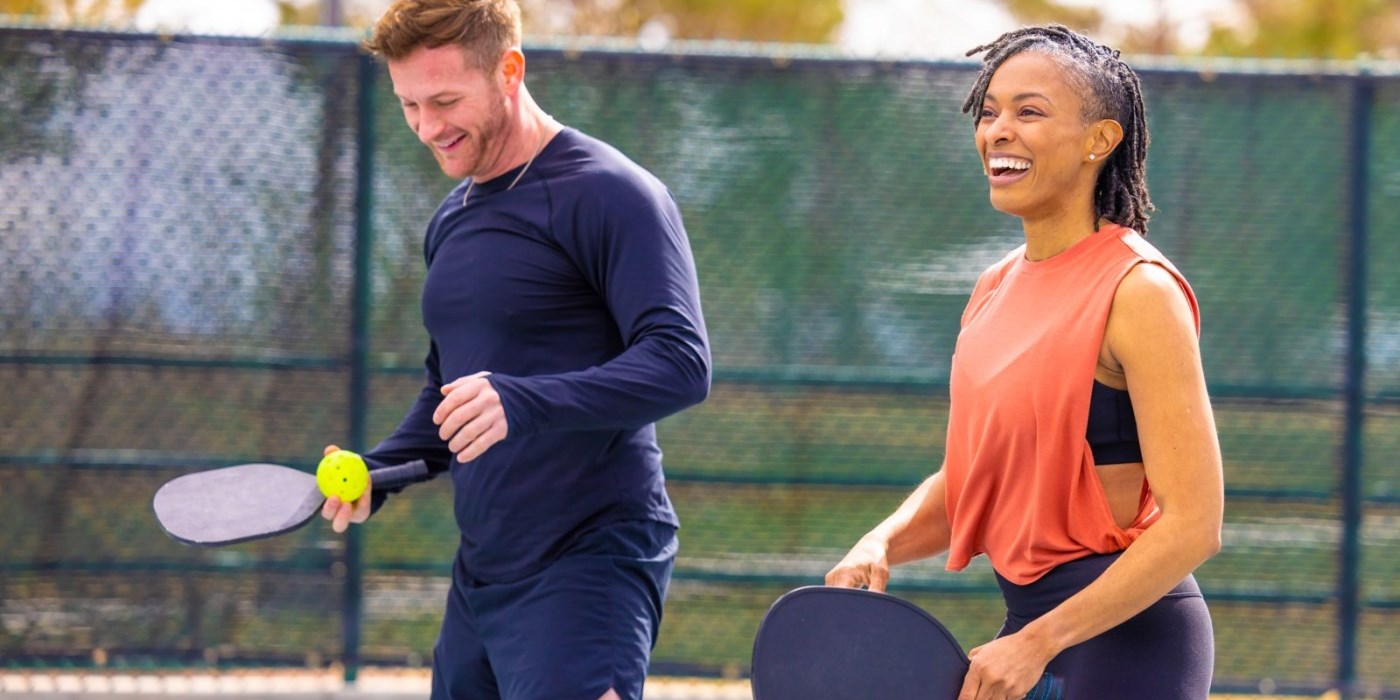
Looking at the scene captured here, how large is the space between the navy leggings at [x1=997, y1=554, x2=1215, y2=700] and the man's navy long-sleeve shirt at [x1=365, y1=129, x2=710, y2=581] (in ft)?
2.64

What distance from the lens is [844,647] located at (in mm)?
2277

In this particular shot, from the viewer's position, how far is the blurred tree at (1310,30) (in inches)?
811

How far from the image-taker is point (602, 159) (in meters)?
2.92

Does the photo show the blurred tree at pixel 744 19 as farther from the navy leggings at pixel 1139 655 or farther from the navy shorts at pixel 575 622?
the navy leggings at pixel 1139 655

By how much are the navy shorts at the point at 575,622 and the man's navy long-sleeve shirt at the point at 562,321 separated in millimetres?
39

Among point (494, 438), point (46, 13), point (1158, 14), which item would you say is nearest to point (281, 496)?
point (494, 438)

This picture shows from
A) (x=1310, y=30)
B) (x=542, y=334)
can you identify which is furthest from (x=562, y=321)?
(x=1310, y=30)

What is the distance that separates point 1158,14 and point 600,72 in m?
19.0

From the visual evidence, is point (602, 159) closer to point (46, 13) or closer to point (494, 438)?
point (494, 438)

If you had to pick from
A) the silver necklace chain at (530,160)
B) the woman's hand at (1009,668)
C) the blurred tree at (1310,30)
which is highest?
the blurred tree at (1310,30)

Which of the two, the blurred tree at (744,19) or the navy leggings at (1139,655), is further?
the blurred tree at (744,19)

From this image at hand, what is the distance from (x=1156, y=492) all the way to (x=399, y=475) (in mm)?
1523

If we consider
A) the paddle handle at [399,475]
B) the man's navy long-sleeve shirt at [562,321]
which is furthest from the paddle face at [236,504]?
the man's navy long-sleeve shirt at [562,321]

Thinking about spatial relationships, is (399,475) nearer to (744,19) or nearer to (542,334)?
(542,334)
